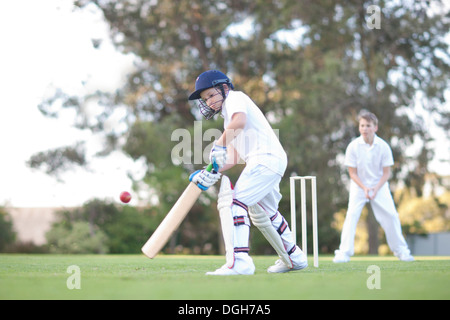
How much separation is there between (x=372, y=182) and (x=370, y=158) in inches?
12.8

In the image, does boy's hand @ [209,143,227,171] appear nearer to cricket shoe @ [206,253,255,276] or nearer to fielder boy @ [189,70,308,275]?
fielder boy @ [189,70,308,275]

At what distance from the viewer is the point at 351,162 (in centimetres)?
740

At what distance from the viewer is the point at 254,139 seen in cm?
465

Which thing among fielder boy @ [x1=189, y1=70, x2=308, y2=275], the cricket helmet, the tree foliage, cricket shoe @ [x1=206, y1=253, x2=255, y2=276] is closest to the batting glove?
fielder boy @ [x1=189, y1=70, x2=308, y2=275]

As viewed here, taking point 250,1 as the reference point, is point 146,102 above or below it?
below

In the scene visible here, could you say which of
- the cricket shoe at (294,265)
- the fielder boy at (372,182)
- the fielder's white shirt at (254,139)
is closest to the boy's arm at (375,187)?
the fielder boy at (372,182)

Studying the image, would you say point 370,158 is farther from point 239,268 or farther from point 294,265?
point 239,268

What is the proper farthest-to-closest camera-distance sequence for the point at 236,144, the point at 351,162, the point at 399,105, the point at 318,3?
the point at 318,3, the point at 399,105, the point at 351,162, the point at 236,144

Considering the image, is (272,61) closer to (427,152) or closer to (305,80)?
(305,80)

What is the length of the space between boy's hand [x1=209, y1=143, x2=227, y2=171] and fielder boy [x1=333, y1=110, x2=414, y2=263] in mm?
3239

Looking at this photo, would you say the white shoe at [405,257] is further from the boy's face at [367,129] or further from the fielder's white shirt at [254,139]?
the fielder's white shirt at [254,139]

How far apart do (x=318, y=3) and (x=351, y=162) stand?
36.7ft

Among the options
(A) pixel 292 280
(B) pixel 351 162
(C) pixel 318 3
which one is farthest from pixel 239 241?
(C) pixel 318 3

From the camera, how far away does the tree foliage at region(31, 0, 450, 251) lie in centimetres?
1614
